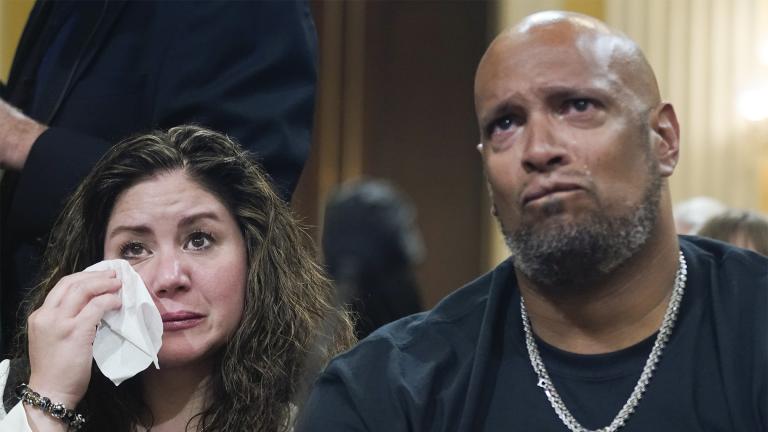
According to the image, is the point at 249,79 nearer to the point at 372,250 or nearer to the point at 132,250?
the point at 132,250

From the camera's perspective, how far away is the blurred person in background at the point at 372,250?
3.62 meters

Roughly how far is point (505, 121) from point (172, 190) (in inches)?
22.9

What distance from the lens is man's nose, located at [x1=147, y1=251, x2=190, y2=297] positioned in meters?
1.96

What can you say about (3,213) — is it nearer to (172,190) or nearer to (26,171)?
(26,171)

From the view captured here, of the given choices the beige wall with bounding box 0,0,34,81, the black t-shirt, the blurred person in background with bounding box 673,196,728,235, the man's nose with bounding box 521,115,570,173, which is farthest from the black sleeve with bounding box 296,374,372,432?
the beige wall with bounding box 0,0,34,81

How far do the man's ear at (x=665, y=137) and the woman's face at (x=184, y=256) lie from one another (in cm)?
72

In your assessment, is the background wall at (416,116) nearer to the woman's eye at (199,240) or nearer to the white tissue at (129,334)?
the woman's eye at (199,240)

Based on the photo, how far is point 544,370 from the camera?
1.84 metres

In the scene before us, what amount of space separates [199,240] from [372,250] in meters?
1.82

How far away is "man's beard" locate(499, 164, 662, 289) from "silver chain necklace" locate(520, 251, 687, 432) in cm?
10

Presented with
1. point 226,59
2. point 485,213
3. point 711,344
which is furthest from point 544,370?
point 485,213

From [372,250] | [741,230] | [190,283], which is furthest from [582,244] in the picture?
[372,250]

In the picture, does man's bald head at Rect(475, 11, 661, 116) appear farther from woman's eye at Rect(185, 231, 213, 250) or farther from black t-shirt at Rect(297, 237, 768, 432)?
woman's eye at Rect(185, 231, 213, 250)

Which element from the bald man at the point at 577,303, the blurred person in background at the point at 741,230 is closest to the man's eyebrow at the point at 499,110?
the bald man at the point at 577,303
